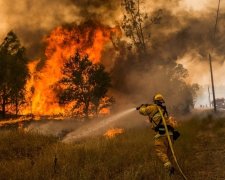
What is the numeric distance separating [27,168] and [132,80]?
3286cm

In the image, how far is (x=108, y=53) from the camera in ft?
164

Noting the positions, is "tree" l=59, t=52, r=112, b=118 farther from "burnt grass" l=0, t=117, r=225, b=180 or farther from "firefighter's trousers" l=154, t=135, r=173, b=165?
"firefighter's trousers" l=154, t=135, r=173, b=165

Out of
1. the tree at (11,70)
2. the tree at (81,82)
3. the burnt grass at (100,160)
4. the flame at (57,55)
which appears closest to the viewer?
the burnt grass at (100,160)

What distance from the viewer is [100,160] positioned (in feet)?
36.4

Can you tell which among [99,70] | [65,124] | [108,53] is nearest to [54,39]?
[108,53]

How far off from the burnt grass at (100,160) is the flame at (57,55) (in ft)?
85.0

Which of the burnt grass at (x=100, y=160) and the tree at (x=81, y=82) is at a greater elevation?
the tree at (x=81, y=82)

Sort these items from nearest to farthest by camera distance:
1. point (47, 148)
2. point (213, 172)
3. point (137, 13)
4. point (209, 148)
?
point (213, 172), point (47, 148), point (209, 148), point (137, 13)

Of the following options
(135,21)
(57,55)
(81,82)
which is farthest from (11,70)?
(135,21)

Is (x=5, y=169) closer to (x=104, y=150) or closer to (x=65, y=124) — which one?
(x=104, y=150)

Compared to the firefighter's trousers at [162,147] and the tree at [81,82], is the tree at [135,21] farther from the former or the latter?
the firefighter's trousers at [162,147]

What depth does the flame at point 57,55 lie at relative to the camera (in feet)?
139

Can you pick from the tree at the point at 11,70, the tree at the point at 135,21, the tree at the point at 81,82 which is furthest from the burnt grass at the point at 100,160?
the tree at the point at 11,70

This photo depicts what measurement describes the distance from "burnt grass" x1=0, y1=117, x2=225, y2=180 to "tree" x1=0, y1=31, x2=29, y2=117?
22231 mm
